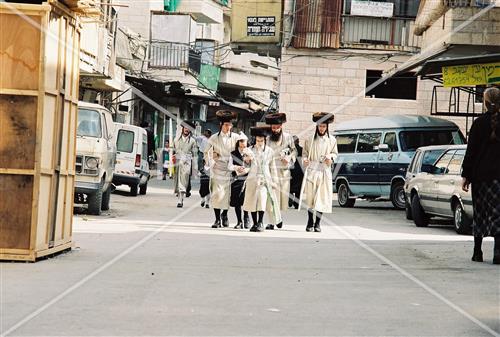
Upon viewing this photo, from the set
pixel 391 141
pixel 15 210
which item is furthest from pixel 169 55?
pixel 15 210

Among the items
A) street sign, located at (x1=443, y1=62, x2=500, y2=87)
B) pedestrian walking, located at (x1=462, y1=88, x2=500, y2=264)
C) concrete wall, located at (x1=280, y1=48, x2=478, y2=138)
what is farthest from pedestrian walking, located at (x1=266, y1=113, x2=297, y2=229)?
concrete wall, located at (x1=280, y1=48, x2=478, y2=138)

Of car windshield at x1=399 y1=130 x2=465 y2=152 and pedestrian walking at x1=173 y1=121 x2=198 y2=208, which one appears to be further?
car windshield at x1=399 y1=130 x2=465 y2=152

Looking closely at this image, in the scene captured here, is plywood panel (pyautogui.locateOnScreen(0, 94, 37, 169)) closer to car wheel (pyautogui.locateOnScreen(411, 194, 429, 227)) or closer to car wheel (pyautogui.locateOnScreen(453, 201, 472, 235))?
car wheel (pyautogui.locateOnScreen(453, 201, 472, 235))

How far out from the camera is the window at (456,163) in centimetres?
1758

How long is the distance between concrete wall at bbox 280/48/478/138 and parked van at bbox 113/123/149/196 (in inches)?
297

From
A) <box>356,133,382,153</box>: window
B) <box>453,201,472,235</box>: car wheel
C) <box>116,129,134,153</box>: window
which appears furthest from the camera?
<box>116,129,134,153</box>: window

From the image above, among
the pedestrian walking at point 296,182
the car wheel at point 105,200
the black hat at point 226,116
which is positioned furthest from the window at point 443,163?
the car wheel at point 105,200

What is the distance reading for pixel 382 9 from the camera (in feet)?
114

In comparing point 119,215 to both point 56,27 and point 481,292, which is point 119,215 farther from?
point 481,292

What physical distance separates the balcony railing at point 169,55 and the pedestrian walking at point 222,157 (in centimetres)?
2690

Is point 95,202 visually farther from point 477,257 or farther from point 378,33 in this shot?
point 378,33

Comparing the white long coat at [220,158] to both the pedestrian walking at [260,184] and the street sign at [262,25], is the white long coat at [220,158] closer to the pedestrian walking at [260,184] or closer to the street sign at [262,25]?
the pedestrian walking at [260,184]

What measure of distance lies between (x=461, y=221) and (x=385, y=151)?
8536 mm

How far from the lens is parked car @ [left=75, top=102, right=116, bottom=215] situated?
19.4 metres
